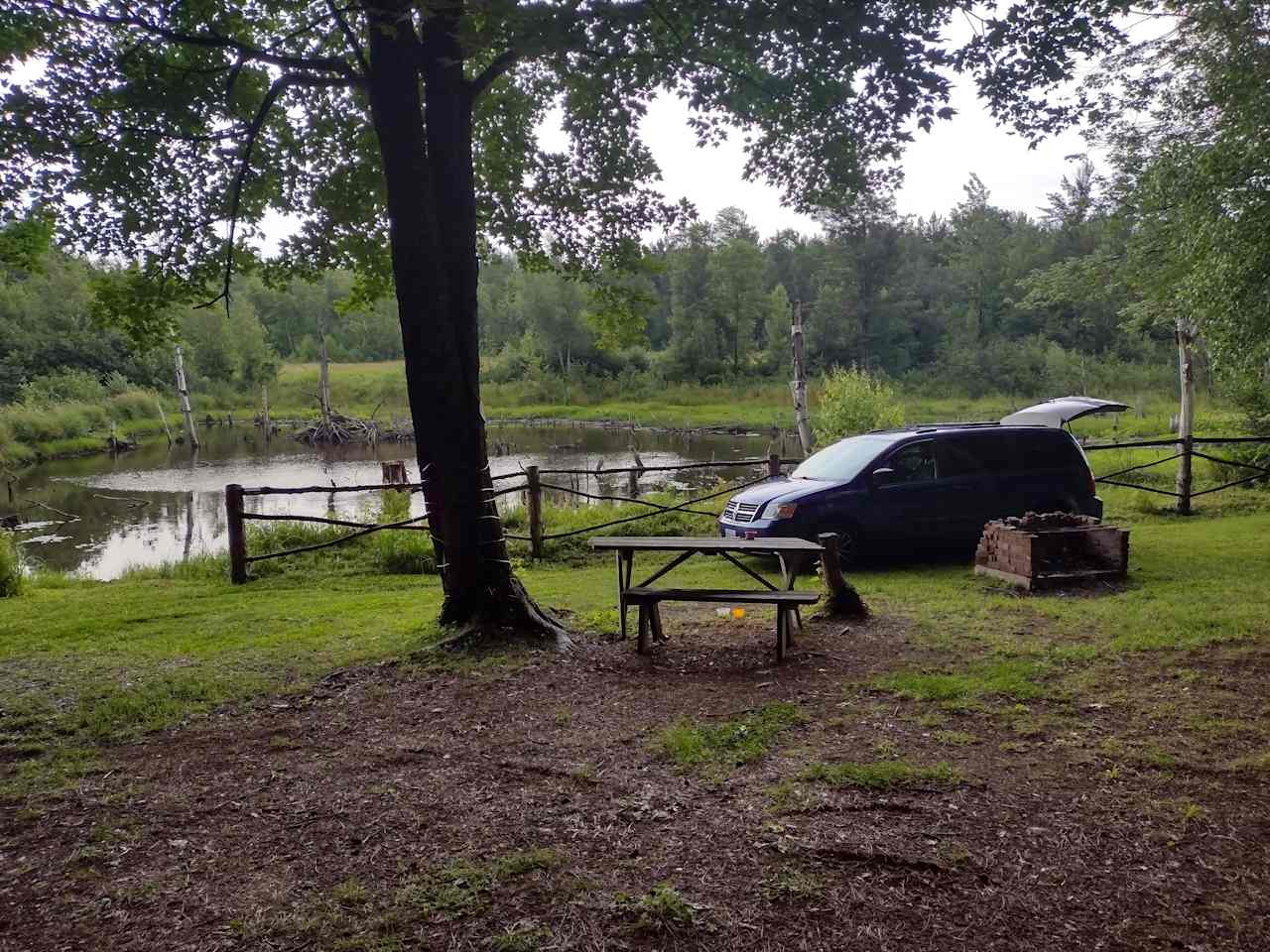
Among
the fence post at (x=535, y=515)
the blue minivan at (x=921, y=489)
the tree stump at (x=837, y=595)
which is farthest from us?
the fence post at (x=535, y=515)

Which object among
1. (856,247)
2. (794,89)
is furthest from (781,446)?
(856,247)

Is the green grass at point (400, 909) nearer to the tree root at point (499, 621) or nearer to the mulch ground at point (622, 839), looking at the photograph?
the mulch ground at point (622, 839)

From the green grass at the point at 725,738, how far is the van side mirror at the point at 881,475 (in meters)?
5.46

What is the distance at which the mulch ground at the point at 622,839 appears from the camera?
294cm

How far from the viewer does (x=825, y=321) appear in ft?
198

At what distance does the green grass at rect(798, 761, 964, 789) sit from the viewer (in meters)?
4.02

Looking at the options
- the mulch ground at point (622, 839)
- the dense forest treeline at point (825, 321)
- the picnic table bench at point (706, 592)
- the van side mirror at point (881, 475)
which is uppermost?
the dense forest treeline at point (825, 321)

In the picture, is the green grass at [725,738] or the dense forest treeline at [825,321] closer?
the green grass at [725,738]

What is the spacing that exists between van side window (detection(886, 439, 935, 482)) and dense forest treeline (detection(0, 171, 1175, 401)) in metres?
43.2

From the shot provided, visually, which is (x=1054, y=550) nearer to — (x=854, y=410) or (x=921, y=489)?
(x=921, y=489)

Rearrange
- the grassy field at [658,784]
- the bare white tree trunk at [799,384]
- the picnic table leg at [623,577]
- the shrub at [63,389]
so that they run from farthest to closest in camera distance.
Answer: the shrub at [63,389] → the bare white tree trunk at [799,384] → the picnic table leg at [623,577] → the grassy field at [658,784]

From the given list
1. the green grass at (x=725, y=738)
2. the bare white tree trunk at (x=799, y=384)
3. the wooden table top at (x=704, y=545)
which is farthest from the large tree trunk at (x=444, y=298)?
the bare white tree trunk at (x=799, y=384)

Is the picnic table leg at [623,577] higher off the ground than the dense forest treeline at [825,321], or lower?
lower

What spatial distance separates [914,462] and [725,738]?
6.58m
